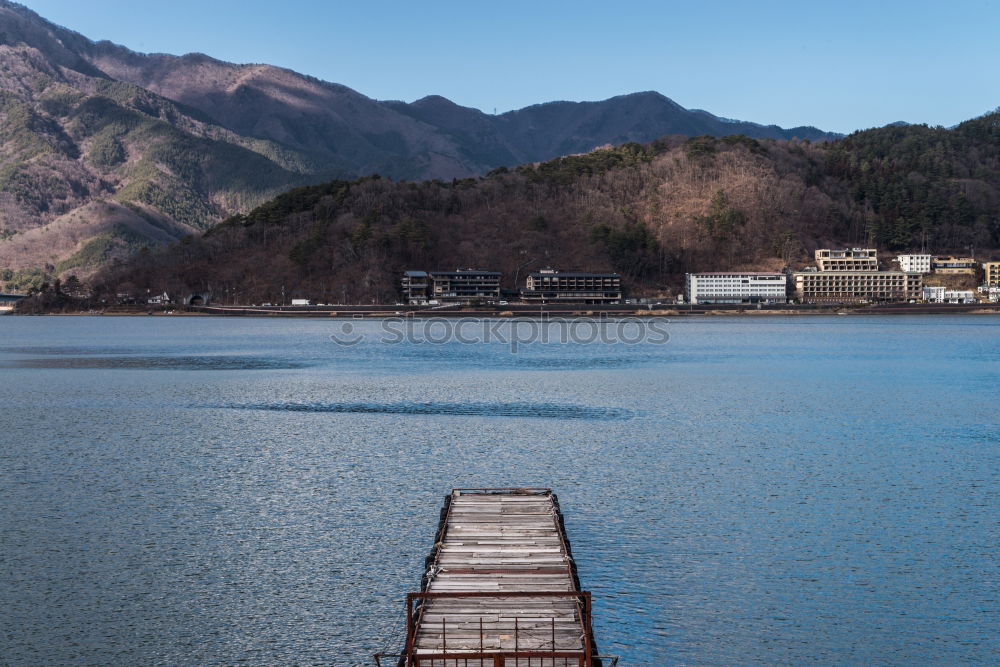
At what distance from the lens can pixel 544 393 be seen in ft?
186

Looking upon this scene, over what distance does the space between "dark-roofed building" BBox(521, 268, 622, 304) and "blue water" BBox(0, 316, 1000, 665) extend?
5042 inches

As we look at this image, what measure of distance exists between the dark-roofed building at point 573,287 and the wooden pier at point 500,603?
170052 mm

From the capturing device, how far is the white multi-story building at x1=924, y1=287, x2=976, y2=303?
19475 centimetres

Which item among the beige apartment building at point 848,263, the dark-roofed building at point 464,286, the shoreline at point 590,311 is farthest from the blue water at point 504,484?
the beige apartment building at point 848,263

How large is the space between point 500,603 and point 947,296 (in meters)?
205

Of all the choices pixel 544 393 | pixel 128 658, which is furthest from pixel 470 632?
pixel 544 393

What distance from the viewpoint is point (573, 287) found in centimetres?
18962

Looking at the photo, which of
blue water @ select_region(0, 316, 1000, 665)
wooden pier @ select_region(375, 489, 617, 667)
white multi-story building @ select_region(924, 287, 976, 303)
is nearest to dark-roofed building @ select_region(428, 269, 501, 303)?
white multi-story building @ select_region(924, 287, 976, 303)

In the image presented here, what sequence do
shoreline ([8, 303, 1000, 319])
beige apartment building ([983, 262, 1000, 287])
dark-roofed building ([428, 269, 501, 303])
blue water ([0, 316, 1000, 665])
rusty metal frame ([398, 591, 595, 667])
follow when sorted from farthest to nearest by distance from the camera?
beige apartment building ([983, 262, 1000, 287]), dark-roofed building ([428, 269, 501, 303]), shoreline ([8, 303, 1000, 319]), blue water ([0, 316, 1000, 665]), rusty metal frame ([398, 591, 595, 667])

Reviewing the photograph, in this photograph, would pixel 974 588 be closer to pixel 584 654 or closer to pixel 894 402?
pixel 584 654

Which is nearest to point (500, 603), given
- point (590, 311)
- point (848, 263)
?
point (590, 311)

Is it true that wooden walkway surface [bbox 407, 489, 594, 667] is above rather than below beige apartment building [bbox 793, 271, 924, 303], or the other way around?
below

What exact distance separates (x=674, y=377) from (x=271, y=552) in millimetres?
48312

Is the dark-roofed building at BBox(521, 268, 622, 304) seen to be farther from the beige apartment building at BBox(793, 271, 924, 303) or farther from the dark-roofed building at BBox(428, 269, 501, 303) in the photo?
the beige apartment building at BBox(793, 271, 924, 303)
